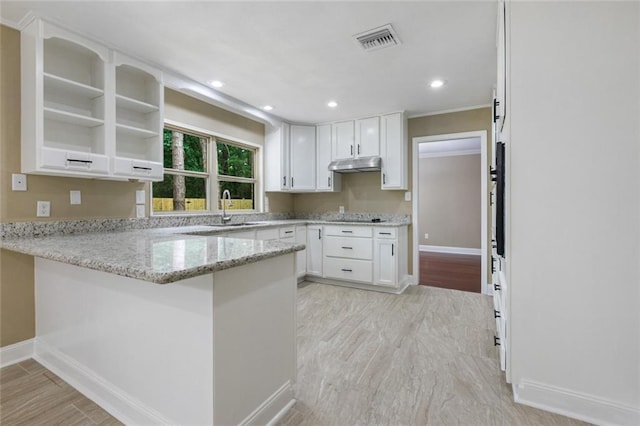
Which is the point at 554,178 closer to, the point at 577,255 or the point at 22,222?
the point at 577,255

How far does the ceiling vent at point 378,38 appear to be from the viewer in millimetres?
2182

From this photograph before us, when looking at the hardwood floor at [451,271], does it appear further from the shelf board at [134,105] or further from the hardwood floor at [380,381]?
the shelf board at [134,105]

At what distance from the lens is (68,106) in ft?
7.58

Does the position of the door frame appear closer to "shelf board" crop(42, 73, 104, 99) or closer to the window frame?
the window frame

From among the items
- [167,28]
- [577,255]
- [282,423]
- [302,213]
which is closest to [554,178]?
[577,255]

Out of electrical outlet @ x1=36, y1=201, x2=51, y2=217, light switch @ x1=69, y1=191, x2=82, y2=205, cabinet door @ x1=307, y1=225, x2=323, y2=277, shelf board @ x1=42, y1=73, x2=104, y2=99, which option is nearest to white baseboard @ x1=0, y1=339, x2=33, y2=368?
electrical outlet @ x1=36, y1=201, x2=51, y2=217

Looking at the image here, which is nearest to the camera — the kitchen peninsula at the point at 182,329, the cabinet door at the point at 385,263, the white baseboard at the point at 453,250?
the kitchen peninsula at the point at 182,329

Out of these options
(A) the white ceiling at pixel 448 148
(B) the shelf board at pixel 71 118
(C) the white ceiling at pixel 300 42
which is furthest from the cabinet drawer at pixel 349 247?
(A) the white ceiling at pixel 448 148

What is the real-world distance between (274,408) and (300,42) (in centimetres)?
248

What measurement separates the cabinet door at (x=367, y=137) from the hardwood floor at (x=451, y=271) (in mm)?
2119

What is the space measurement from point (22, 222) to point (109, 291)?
1131 mm

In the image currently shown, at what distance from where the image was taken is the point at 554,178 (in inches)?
62.1

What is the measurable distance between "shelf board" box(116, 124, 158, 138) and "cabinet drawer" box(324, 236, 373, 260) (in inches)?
99.2

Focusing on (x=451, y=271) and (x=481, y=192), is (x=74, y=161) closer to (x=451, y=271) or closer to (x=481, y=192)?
(x=481, y=192)
